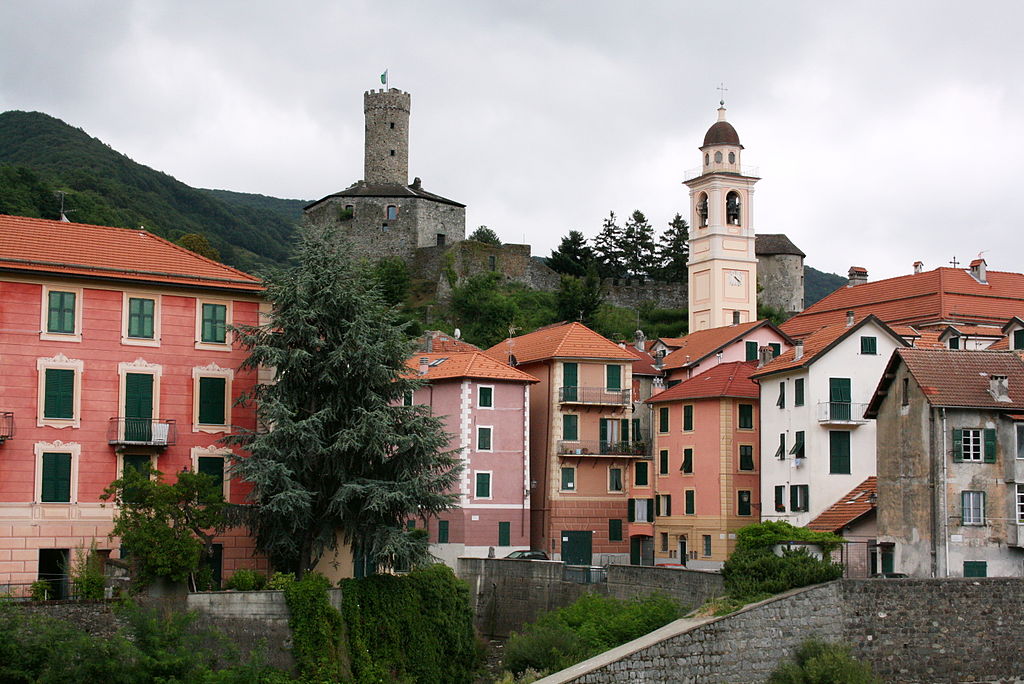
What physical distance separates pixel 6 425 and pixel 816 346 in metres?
29.2

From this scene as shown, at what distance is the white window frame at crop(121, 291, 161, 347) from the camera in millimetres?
41688

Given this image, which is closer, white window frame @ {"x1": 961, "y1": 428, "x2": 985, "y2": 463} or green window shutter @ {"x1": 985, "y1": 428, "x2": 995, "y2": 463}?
white window frame @ {"x1": 961, "y1": 428, "x2": 985, "y2": 463}

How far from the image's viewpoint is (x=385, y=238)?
10825cm

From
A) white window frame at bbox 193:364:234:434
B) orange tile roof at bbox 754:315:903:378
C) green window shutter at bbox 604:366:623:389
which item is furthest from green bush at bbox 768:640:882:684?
green window shutter at bbox 604:366:623:389

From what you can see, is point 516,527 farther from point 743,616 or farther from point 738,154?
point 738,154

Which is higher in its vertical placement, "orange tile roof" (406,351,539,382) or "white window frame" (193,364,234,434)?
"orange tile roof" (406,351,539,382)

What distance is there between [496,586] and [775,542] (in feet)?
32.7

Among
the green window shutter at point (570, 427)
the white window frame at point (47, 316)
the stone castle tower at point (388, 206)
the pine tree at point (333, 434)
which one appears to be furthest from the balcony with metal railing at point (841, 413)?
the stone castle tower at point (388, 206)

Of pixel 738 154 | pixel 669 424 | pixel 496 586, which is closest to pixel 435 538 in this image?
pixel 496 586

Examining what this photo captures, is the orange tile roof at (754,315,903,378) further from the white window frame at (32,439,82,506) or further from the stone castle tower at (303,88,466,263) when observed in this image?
the stone castle tower at (303,88,466,263)

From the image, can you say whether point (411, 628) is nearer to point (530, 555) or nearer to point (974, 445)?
point (530, 555)

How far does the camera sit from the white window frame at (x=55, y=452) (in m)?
39.9

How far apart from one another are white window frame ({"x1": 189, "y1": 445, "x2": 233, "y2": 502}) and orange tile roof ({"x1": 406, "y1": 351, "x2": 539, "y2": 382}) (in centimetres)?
1627

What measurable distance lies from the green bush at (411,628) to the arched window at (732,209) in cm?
5233
